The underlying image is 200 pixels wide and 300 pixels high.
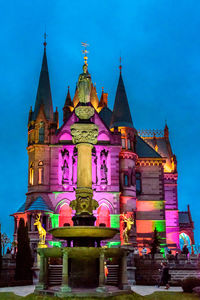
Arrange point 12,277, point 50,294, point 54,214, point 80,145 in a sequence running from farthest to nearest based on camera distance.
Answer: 1. point 54,214
2. point 12,277
3. point 80,145
4. point 50,294

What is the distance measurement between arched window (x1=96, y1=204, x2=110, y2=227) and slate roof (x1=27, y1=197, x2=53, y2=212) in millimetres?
5979

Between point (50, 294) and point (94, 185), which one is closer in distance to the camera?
point (50, 294)

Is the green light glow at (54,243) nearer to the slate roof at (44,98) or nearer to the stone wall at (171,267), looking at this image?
the stone wall at (171,267)

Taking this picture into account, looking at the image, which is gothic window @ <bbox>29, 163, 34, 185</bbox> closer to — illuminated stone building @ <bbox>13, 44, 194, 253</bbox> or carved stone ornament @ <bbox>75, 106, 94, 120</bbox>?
illuminated stone building @ <bbox>13, 44, 194, 253</bbox>

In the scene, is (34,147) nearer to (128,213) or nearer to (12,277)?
(128,213)

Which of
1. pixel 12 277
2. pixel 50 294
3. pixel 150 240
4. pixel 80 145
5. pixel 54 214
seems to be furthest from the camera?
pixel 150 240

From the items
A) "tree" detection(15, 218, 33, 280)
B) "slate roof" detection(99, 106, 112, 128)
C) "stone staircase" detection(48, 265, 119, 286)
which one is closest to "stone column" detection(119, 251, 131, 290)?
"stone staircase" detection(48, 265, 119, 286)

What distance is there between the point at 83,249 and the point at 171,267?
19.9 metres

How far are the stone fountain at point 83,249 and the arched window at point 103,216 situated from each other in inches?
1149

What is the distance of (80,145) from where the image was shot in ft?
78.2

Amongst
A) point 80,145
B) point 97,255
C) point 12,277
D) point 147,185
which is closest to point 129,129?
point 147,185

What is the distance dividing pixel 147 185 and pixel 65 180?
44.1ft

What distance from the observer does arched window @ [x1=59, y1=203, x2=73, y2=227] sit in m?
52.9

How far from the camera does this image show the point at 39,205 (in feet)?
167
